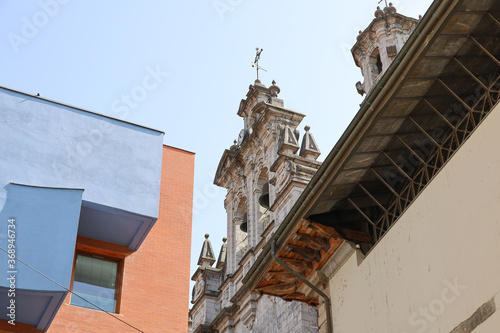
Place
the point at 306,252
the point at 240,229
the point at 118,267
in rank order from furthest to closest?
1. the point at 240,229
2. the point at 118,267
3. the point at 306,252

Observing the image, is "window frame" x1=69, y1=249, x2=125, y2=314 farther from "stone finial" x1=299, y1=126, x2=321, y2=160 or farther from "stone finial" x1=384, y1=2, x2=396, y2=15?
"stone finial" x1=384, y1=2, x2=396, y2=15

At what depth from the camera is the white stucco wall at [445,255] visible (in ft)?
27.2

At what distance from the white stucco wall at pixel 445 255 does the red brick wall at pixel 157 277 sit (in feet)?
20.7

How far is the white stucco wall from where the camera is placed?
8305 millimetres

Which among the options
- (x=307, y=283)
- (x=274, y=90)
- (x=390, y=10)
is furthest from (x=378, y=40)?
(x=307, y=283)

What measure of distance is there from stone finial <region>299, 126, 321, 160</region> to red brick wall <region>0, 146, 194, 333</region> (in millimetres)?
5130

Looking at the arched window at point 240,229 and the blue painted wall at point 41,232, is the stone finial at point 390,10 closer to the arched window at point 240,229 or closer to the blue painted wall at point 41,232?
the arched window at point 240,229

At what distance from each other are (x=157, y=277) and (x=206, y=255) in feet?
34.1

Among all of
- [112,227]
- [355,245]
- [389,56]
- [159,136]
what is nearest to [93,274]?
[112,227]

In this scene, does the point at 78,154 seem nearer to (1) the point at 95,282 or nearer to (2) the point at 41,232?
(2) the point at 41,232

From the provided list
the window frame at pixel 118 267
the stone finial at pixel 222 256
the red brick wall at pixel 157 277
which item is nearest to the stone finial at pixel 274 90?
the stone finial at pixel 222 256

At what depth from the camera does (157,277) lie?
1677 cm

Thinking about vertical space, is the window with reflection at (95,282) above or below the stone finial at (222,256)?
below

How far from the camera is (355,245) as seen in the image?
1158 centimetres
